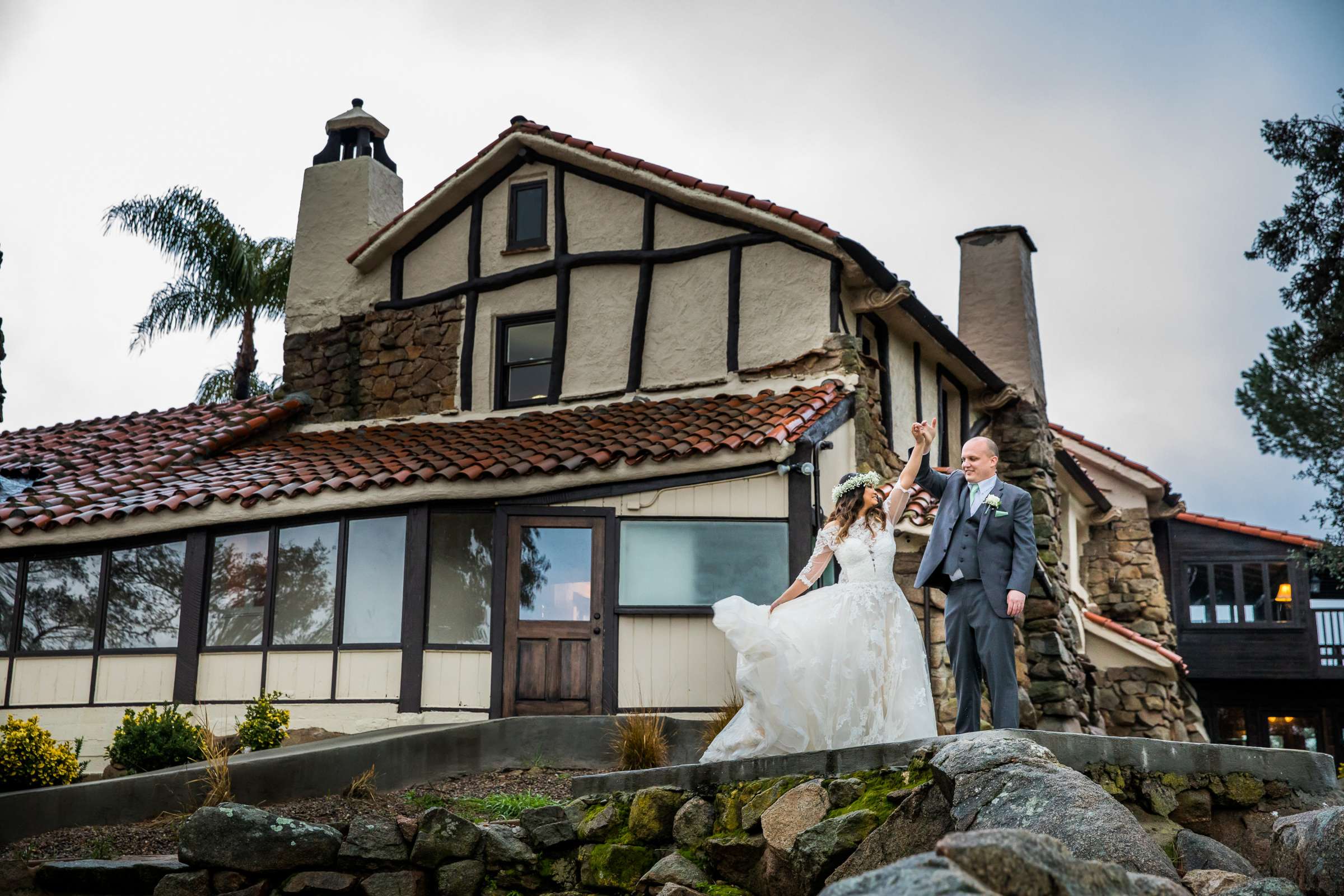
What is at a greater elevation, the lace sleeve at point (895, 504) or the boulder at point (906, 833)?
the lace sleeve at point (895, 504)

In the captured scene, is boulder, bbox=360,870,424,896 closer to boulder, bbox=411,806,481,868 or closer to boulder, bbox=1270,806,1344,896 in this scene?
boulder, bbox=411,806,481,868

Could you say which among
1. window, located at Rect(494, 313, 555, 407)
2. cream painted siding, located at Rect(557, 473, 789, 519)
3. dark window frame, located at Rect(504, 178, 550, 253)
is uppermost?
dark window frame, located at Rect(504, 178, 550, 253)

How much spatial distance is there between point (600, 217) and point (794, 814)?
1020cm

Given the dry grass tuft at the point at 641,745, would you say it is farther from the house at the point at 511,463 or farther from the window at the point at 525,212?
the window at the point at 525,212

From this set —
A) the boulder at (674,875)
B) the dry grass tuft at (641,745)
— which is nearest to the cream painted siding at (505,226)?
the dry grass tuft at (641,745)

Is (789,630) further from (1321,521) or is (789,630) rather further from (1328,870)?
(1321,521)

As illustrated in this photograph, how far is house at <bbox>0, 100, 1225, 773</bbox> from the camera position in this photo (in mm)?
12109

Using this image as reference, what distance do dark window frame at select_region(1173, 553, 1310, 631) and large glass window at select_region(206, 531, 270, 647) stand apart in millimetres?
18505

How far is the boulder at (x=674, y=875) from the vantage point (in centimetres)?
695

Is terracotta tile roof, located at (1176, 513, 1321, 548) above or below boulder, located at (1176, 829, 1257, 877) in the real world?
above

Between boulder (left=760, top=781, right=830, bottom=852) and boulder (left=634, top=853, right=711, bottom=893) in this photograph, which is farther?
boulder (left=634, top=853, right=711, bottom=893)

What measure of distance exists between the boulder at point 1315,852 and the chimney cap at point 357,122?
15682mm

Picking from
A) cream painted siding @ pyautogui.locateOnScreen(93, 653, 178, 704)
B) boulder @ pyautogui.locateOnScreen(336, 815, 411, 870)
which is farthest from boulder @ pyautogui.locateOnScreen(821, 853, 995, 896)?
cream painted siding @ pyautogui.locateOnScreen(93, 653, 178, 704)

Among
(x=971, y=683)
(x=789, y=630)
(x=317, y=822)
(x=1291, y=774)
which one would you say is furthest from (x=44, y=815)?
(x=1291, y=774)
